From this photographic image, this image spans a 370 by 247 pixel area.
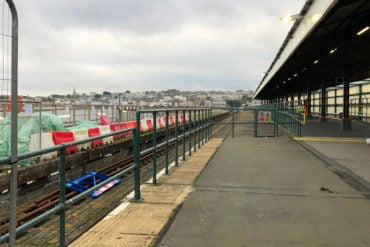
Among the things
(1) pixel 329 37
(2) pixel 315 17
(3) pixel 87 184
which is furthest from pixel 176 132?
(1) pixel 329 37

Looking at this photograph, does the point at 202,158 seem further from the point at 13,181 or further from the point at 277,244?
the point at 13,181

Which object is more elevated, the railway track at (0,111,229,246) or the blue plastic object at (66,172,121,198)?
the blue plastic object at (66,172,121,198)

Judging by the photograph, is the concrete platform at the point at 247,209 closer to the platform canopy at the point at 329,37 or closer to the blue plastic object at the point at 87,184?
the blue plastic object at the point at 87,184

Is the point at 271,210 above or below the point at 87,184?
above

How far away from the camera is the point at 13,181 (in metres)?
2.70

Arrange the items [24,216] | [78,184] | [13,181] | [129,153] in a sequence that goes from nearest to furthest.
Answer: [13,181]
[24,216]
[78,184]
[129,153]

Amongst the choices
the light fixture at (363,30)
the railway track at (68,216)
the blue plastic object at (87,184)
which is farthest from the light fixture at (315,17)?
the blue plastic object at (87,184)

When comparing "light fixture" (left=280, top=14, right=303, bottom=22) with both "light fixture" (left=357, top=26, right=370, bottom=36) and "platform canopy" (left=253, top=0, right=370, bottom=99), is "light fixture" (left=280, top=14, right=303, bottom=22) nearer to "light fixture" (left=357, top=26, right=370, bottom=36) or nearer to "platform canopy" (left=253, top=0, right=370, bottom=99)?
"platform canopy" (left=253, top=0, right=370, bottom=99)

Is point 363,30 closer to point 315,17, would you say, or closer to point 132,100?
point 315,17

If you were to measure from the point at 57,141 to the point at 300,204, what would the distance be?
9339mm

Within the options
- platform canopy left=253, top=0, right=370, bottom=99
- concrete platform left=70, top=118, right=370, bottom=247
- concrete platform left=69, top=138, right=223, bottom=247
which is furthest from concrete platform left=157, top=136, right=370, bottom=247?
platform canopy left=253, top=0, right=370, bottom=99

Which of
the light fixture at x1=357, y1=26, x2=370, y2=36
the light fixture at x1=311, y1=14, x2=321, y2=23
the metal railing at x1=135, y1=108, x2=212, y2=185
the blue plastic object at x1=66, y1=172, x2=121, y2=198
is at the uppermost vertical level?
the light fixture at x1=357, y1=26, x2=370, y2=36

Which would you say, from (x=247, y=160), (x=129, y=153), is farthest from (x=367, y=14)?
(x=129, y=153)

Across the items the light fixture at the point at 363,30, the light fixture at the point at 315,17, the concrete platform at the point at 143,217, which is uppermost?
the light fixture at the point at 363,30
